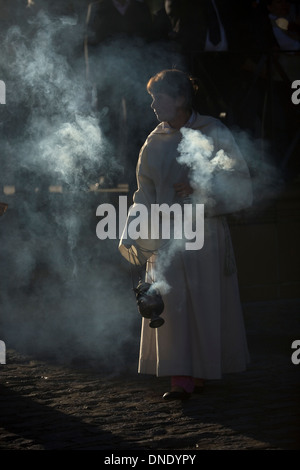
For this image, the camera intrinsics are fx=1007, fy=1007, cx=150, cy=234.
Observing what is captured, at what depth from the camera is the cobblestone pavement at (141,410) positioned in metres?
5.18

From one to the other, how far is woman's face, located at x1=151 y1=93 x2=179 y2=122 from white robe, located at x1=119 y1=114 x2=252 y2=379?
15 centimetres

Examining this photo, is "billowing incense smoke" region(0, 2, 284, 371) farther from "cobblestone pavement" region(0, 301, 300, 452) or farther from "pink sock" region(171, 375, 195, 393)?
"pink sock" region(171, 375, 195, 393)

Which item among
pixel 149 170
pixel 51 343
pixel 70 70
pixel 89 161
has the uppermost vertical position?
pixel 70 70

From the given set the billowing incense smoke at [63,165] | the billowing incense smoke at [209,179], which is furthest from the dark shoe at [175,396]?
the billowing incense smoke at [63,165]

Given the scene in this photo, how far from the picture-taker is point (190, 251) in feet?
21.1

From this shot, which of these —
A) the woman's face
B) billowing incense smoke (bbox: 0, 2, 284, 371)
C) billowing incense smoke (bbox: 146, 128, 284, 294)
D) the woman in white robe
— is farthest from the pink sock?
billowing incense smoke (bbox: 0, 2, 284, 371)

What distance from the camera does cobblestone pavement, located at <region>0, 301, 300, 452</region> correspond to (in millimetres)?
5180

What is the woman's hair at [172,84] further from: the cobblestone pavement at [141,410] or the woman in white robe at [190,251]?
the cobblestone pavement at [141,410]

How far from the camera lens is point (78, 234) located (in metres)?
9.79

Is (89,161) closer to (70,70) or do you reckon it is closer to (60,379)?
(70,70)

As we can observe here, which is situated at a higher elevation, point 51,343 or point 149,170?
point 149,170

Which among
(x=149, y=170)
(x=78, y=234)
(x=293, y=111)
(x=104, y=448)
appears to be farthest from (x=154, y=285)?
(x=293, y=111)
